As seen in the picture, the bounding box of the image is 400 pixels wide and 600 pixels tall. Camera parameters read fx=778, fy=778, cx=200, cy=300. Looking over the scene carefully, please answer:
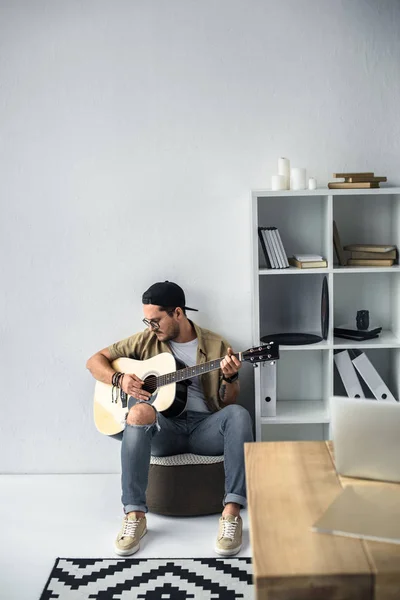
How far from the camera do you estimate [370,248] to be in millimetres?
3971

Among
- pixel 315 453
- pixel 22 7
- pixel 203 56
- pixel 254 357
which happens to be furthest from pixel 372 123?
pixel 315 453

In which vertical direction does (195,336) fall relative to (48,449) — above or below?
above

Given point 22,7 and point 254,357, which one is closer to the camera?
point 254,357

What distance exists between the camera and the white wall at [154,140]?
4.03 m

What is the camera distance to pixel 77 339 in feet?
14.1

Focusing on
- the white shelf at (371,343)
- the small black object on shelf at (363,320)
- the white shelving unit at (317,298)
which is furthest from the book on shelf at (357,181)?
the white shelf at (371,343)

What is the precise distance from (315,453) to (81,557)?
4.68 feet

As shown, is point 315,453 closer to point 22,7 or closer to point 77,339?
point 77,339

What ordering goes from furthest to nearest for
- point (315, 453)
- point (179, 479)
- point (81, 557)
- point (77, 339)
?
point (77, 339) < point (179, 479) < point (81, 557) < point (315, 453)

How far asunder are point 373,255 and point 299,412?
35.7 inches

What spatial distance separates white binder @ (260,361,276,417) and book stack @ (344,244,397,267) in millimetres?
709

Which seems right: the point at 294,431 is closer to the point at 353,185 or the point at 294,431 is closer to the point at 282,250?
the point at 282,250

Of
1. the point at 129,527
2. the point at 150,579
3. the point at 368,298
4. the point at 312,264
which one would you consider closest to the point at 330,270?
the point at 312,264

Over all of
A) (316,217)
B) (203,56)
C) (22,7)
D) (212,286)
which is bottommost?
(212,286)
